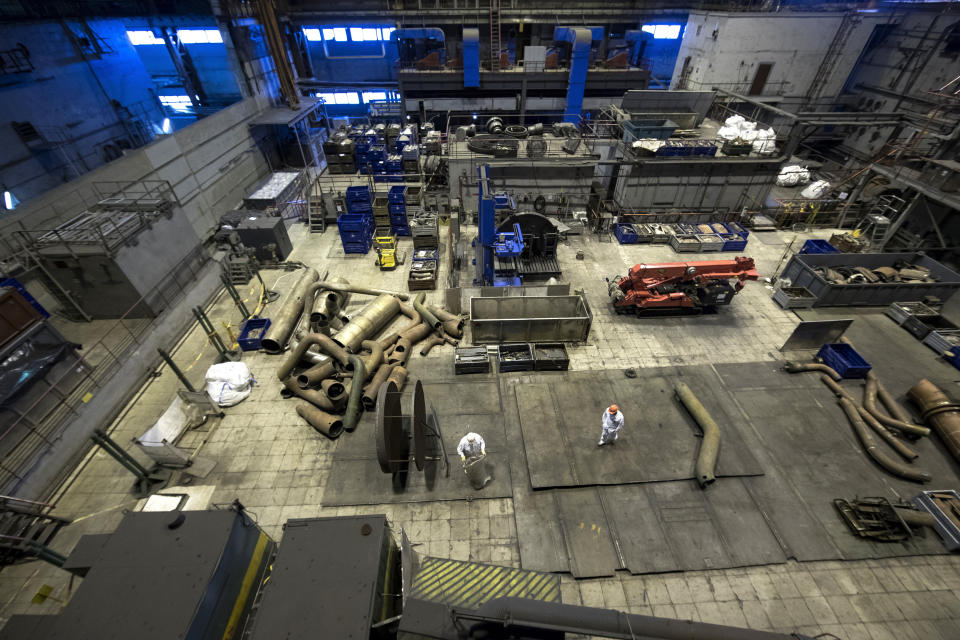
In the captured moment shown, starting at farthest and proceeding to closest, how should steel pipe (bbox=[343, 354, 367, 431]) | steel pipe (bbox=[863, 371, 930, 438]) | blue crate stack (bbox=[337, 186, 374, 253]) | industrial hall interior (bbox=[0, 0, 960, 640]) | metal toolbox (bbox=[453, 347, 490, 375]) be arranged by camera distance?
blue crate stack (bbox=[337, 186, 374, 253]) < metal toolbox (bbox=[453, 347, 490, 375]) < steel pipe (bbox=[343, 354, 367, 431]) < steel pipe (bbox=[863, 371, 930, 438]) < industrial hall interior (bbox=[0, 0, 960, 640])

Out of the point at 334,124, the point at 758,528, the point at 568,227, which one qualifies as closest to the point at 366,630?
the point at 758,528

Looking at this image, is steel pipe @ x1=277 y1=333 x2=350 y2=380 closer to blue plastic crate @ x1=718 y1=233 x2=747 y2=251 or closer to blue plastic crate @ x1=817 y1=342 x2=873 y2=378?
blue plastic crate @ x1=817 y1=342 x2=873 y2=378

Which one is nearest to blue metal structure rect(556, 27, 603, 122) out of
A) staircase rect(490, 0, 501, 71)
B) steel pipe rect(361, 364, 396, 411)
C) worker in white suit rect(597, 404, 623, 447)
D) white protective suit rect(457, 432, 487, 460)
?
staircase rect(490, 0, 501, 71)

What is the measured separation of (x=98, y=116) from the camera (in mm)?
21422

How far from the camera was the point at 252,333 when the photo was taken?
13.8 metres

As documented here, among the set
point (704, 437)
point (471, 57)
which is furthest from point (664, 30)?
point (704, 437)

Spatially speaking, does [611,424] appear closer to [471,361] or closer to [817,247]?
[471,361]

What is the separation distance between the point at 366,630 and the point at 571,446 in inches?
273

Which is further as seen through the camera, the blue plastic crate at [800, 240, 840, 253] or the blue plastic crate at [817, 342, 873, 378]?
the blue plastic crate at [800, 240, 840, 253]

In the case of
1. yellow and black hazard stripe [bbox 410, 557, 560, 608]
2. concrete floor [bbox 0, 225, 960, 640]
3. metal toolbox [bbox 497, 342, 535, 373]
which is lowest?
concrete floor [bbox 0, 225, 960, 640]

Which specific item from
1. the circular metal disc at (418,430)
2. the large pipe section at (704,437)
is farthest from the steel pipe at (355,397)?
the large pipe section at (704,437)

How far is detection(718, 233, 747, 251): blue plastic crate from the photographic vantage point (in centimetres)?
1861

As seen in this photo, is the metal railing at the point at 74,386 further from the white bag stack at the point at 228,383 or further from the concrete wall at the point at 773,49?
the concrete wall at the point at 773,49

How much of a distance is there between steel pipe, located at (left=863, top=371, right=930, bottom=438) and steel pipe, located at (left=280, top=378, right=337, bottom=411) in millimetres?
15979
